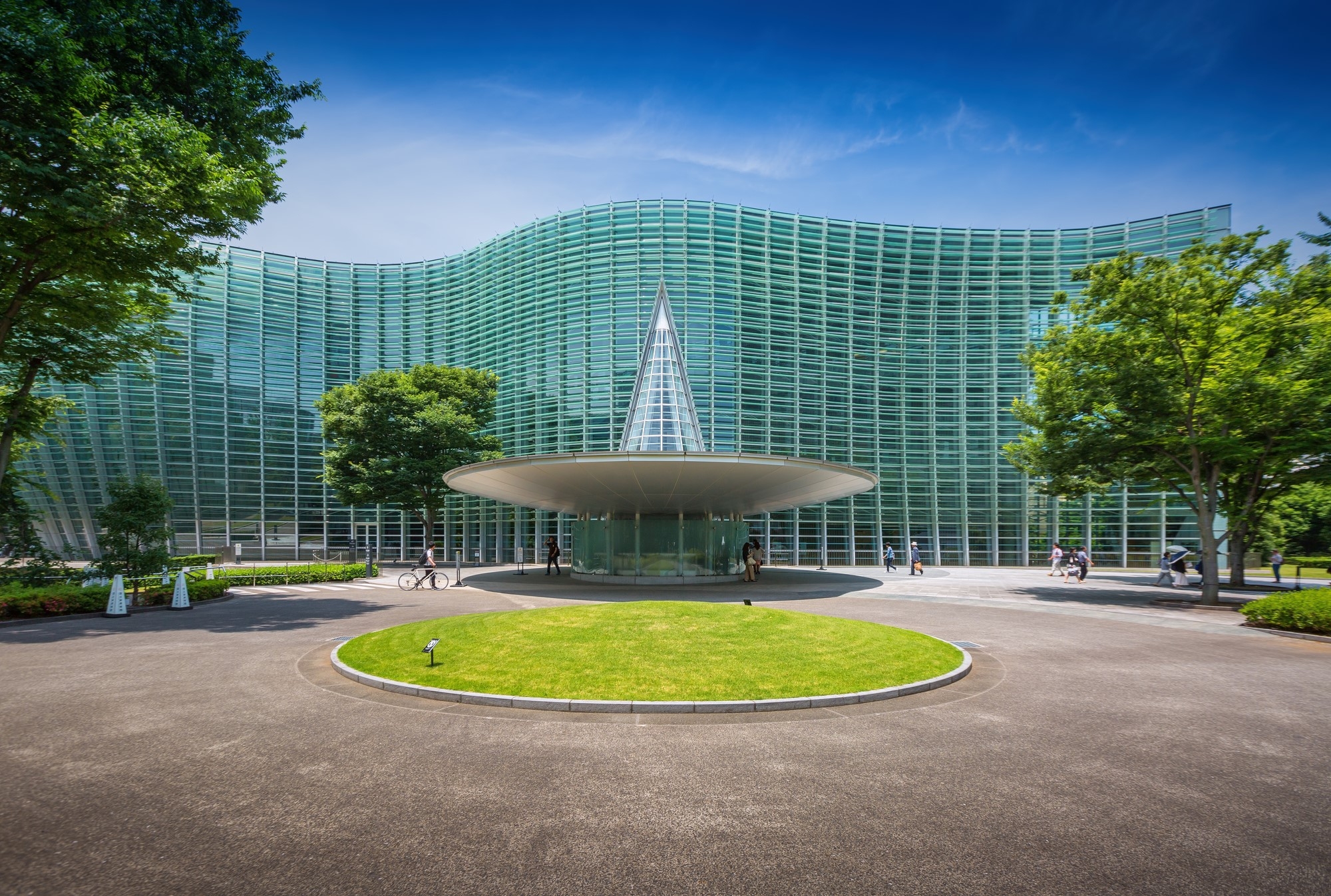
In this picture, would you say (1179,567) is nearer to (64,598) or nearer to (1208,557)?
(1208,557)

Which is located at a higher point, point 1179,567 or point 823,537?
point 1179,567

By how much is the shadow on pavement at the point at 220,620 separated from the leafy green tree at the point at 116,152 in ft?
26.2

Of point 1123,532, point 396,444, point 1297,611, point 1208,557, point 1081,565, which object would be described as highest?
point 396,444

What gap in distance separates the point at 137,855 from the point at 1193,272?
3033 cm

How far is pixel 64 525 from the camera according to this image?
53656 millimetres

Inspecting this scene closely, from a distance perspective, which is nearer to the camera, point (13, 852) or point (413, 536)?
point (13, 852)

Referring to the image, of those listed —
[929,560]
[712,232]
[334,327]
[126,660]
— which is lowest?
[929,560]

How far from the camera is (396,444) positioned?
40.9 metres

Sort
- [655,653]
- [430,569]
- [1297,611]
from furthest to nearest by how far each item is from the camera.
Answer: [430,569] < [1297,611] < [655,653]

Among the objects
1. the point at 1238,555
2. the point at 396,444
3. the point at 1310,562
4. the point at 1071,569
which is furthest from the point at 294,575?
the point at 1310,562

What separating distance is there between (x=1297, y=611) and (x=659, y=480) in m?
17.7

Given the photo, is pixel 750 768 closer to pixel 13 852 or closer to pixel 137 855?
pixel 137 855

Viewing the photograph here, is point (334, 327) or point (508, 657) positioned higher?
point (334, 327)

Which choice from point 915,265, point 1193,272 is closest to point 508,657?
point 1193,272
